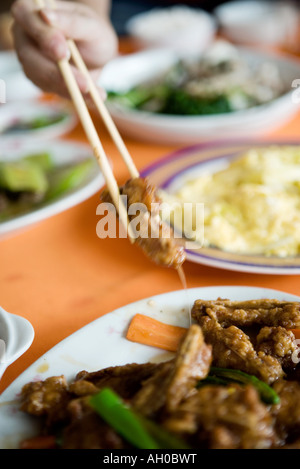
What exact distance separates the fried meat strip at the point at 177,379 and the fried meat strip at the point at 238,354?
0.14m

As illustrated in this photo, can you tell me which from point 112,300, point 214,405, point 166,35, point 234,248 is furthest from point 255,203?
point 166,35

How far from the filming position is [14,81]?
133 inches

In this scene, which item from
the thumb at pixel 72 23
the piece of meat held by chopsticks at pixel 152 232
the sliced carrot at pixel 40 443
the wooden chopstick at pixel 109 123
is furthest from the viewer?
the thumb at pixel 72 23

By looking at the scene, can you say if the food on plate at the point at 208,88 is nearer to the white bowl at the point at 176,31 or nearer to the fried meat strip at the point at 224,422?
the white bowl at the point at 176,31

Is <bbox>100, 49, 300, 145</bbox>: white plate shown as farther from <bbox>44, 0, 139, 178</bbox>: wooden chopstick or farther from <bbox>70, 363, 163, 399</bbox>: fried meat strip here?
<bbox>70, 363, 163, 399</bbox>: fried meat strip

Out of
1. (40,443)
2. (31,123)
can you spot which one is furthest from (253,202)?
(31,123)

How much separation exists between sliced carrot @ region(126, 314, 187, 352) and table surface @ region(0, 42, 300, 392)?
285 millimetres

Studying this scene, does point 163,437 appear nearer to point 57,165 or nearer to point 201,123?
point 57,165

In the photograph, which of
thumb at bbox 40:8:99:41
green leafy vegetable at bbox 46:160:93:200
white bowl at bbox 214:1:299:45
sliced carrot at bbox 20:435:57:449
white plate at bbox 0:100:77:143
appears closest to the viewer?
sliced carrot at bbox 20:435:57:449

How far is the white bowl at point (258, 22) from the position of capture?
15.4 ft

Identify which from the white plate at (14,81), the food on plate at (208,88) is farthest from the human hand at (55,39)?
the white plate at (14,81)

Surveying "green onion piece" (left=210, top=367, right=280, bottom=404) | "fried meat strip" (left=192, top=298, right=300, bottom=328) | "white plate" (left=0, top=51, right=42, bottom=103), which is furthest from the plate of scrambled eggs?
"white plate" (left=0, top=51, right=42, bottom=103)

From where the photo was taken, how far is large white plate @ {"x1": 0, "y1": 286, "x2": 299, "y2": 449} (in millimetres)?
1210

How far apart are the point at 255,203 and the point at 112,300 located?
72cm
